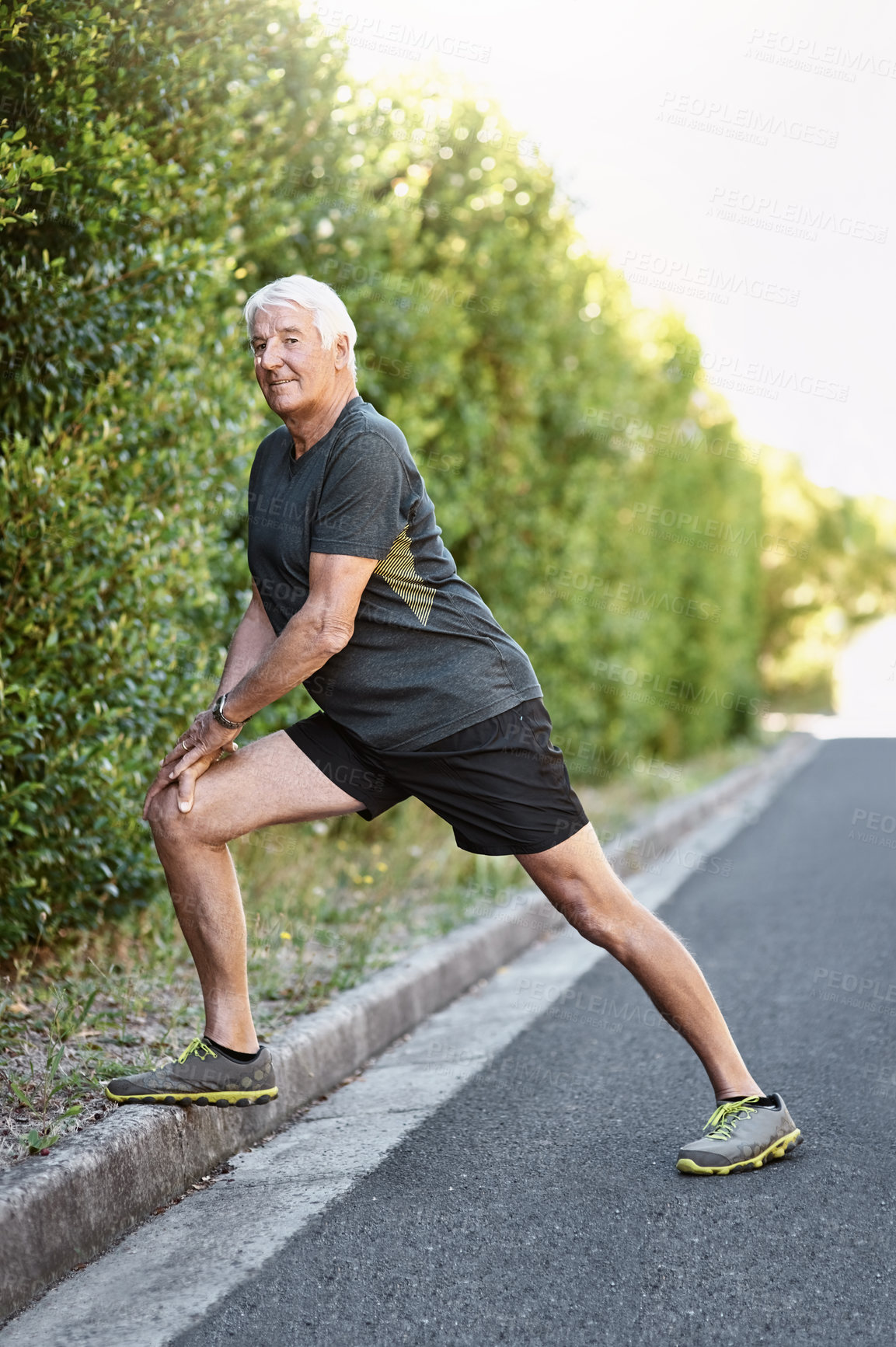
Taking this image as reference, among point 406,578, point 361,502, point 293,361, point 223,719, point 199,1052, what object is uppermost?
point 293,361

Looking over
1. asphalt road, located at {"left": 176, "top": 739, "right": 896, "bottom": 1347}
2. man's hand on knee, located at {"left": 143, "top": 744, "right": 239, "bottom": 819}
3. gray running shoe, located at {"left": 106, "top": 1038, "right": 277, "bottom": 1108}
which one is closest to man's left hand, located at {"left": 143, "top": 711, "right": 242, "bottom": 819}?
man's hand on knee, located at {"left": 143, "top": 744, "right": 239, "bottom": 819}

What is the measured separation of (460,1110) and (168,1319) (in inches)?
55.2

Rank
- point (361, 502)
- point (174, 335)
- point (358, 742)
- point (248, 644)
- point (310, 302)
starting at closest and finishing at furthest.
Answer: point (361, 502)
point (310, 302)
point (358, 742)
point (248, 644)
point (174, 335)

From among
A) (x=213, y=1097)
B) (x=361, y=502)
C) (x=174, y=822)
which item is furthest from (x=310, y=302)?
(x=213, y=1097)

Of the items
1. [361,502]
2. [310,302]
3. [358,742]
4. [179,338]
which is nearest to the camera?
[361,502]

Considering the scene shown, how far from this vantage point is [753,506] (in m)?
19.0

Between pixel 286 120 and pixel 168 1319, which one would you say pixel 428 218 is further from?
pixel 168 1319

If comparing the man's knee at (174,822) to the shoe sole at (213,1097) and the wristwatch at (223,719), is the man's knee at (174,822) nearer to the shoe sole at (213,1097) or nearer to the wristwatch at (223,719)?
the wristwatch at (223,719)

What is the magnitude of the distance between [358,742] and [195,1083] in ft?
3.04

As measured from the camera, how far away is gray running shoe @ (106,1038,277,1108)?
3.31 metres

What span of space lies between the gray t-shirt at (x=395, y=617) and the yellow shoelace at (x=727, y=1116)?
116cm

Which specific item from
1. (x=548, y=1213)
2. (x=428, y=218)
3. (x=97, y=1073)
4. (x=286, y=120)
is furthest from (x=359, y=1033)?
(x=428, y=218)

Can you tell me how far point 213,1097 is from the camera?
333 centimetres

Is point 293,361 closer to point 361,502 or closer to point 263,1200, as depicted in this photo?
point 361,502
